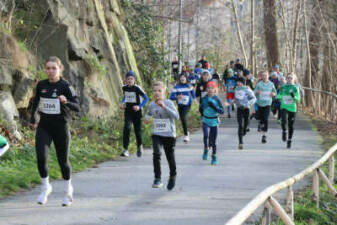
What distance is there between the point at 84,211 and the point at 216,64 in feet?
146

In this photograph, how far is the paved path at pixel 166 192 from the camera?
6.94 meters

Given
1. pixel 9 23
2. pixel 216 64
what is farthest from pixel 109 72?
pixel 216 64

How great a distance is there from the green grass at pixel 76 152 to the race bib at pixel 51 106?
1557mm

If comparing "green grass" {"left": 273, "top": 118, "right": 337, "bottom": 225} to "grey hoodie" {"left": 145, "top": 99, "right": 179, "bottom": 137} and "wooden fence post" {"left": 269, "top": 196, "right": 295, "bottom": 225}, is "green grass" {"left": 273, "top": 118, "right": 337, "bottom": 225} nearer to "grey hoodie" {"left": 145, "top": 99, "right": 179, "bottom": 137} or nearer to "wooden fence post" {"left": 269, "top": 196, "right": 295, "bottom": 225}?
"wooden fence post" {"left": 269, "top": 196, "right": 295, "bottom": 225}

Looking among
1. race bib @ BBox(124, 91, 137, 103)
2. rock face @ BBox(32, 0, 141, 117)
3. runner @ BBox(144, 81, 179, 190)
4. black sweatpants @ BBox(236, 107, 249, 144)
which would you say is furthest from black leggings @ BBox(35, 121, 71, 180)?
black sweatpants @ BBox(236, 107, 249, 144)

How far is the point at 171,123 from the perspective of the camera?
874 cm

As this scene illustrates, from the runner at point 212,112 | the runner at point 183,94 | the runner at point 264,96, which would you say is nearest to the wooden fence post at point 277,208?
the runner at point 212,112

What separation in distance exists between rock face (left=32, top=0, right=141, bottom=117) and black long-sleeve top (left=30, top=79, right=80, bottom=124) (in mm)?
7027

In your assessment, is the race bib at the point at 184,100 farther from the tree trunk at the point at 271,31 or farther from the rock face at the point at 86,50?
the tree trunk at the point at 271,31

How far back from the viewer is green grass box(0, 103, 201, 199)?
29.5 ft

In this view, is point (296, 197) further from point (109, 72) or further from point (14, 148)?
point (109, 72)

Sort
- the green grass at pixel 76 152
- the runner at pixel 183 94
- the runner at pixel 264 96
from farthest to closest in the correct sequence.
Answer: the runner at pixel 264 96 → the runner at pixel 183 94 → the green grass at pixel 76 152

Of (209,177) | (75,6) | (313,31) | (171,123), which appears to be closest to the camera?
(171,123)

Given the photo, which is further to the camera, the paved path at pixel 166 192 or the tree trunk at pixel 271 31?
the tree trunk at pixel 271 31
